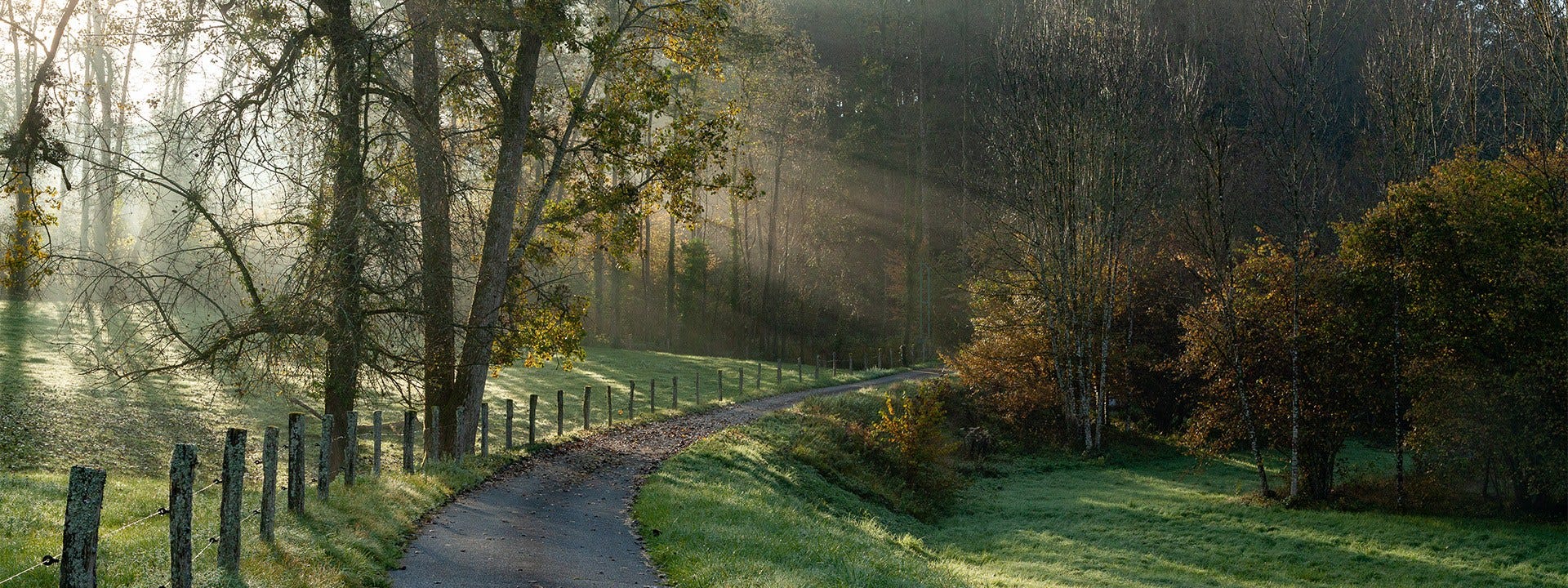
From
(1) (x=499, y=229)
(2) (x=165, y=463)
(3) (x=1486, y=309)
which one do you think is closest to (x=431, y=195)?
(1) (x=499, y=229)

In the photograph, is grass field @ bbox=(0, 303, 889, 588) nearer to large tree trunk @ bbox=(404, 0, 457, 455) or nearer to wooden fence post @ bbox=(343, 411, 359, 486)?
wooden fence post @ bbox=(343, 411, 359, 486)

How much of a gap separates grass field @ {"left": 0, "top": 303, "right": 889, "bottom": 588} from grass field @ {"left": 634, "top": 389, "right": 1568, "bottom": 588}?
3.20m

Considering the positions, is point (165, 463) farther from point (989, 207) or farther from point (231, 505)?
point (989, 207)

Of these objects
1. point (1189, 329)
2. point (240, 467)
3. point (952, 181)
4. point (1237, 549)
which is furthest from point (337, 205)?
point (952, 181)

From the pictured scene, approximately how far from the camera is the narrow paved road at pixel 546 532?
31.4 feet

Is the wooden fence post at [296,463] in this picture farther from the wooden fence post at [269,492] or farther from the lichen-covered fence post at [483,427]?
the lichen-covered fence post at [483,427]

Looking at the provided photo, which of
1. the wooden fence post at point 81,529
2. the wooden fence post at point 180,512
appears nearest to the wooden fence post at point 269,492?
the wooden fence post at point 180,512

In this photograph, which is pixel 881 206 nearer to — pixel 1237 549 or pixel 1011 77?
pixel 1011 77

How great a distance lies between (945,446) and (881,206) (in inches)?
1373

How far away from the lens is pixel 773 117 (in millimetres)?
50125

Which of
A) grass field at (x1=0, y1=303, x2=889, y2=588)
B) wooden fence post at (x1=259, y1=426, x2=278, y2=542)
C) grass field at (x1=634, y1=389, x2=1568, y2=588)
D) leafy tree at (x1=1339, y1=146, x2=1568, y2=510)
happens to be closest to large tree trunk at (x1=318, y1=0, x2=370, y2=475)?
grass field at (x1=0, y1=303, x2=889, y2=588)

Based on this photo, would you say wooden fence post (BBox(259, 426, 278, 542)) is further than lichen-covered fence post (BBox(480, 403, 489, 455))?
No

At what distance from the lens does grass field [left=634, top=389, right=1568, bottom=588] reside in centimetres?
1173

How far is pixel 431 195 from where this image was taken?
586 inches
